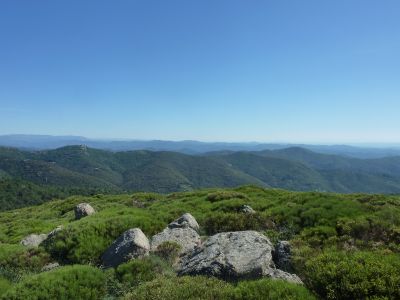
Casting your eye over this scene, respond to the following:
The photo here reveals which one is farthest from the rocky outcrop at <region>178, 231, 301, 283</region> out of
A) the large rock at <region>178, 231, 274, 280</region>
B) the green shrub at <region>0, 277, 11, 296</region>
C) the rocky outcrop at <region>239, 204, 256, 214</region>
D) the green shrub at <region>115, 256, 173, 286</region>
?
the rocky outcrop at <region>239, 204, 256, 214</region>

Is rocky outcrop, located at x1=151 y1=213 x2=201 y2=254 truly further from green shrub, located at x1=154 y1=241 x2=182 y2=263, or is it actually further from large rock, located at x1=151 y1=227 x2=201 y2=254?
green shrub, located at x1=154 y1=241 x2=182 y2=263

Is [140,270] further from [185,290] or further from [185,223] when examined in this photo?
[185,223]

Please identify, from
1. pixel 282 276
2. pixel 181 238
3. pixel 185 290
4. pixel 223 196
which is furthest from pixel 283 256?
pixel 223 196

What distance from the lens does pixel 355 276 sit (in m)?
9.42

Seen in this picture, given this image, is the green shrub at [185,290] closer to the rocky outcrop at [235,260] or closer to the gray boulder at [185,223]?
the rocky outcrop at [235,260]

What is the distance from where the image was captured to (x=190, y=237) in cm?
1711

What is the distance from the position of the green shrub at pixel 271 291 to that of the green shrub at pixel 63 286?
17.2 feet

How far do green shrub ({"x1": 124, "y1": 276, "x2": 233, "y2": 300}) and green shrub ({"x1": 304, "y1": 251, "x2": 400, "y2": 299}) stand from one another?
249 cm

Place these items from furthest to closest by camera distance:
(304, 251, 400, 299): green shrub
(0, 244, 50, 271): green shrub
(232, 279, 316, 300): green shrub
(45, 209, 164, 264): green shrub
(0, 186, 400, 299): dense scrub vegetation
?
(45, 209, 164, 264): green shrub, (0, 244, 50, 271): green shrub, (0, 186, 400, 299): dense scrub vegetation, (232, 279, 316, 300): green shrub, (304, 251, 400, 299): green shrub

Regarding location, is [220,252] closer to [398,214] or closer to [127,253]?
[127,253]

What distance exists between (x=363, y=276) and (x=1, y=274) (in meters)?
13.8

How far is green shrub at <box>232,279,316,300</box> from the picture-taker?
9.37 meters

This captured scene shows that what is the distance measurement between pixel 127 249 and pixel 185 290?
5583 mm

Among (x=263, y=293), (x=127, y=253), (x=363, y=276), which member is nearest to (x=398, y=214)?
(x=363, y=276)
